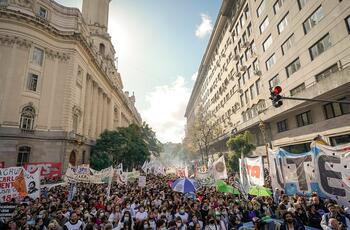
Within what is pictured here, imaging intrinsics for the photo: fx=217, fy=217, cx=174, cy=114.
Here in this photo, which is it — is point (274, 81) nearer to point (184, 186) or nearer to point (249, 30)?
point (249, 30)

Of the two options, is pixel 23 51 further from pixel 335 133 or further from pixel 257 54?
pixel 335 133

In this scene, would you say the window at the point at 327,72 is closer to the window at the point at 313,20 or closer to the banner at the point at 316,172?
the window at the point at 313,20

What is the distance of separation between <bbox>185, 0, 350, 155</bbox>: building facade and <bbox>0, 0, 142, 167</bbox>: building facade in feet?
81.8

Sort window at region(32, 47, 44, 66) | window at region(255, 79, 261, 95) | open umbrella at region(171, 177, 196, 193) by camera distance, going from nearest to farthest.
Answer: open umbrella at region(171, 177, 196, 193) → window at region(32, 47, 44, 66) → window at region(255, 79, 261, 95)

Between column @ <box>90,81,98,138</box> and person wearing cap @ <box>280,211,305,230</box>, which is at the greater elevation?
Result: column @ <box>90,81,98,138</box>

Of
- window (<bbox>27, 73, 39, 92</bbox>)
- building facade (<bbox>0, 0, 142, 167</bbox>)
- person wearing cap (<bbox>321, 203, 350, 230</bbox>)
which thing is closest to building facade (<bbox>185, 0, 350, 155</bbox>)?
person wearing cap (<bbox>321, 203, 350, 230</bbox>)

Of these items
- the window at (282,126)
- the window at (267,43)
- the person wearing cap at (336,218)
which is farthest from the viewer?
the window at (267,43)

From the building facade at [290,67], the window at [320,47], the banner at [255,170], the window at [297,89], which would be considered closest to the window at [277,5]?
the building facade at [290,67]

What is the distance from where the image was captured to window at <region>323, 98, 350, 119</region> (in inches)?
632

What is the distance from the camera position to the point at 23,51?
26.9 meters

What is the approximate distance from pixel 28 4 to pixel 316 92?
112 feet

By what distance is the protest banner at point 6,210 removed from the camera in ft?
27.3

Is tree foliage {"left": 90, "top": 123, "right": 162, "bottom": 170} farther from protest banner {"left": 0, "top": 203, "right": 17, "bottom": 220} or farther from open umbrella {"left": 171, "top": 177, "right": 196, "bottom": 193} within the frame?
protest banner {"left": 0, "top": 203, "right": 17, "bottom": 220}

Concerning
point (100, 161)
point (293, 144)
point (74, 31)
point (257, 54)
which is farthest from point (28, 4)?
point (293, 144)
